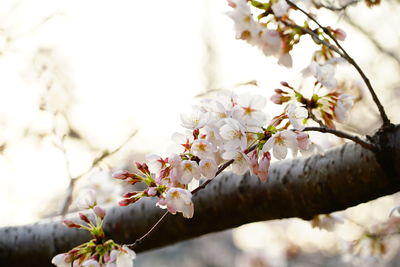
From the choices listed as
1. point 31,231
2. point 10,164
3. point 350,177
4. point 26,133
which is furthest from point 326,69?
point 10,164

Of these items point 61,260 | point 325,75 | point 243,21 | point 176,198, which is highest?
point 243,21

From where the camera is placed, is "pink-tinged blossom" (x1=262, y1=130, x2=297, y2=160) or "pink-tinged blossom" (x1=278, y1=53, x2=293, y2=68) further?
"pink-tinged blossom" (x1=278, y1=53, x2=293, y2=68)

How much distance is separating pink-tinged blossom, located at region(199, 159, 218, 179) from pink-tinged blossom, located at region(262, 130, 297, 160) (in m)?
0.10

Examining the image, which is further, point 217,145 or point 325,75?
point 325,75

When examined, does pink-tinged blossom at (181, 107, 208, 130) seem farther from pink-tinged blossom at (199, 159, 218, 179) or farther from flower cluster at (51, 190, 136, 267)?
flower cluster at (51, 190, 136, 267)

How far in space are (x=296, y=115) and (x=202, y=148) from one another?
21cm

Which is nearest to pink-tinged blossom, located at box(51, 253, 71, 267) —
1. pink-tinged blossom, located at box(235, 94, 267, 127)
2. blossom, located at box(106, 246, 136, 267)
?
blossom, located at box(106, 246, 136, 267)

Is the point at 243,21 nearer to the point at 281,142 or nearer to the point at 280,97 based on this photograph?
the point at 280,97

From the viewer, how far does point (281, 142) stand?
0.86 metres

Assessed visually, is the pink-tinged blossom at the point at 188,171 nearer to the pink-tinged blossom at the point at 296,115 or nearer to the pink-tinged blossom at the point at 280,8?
the pink-tinged blossom at the point at 296,115

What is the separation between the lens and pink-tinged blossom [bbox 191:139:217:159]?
0.82m

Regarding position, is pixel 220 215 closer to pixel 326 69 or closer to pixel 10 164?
pixel 326 69

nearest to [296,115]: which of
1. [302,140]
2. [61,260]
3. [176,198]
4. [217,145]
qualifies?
[302,140]

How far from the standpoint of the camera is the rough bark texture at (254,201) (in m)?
1.04
